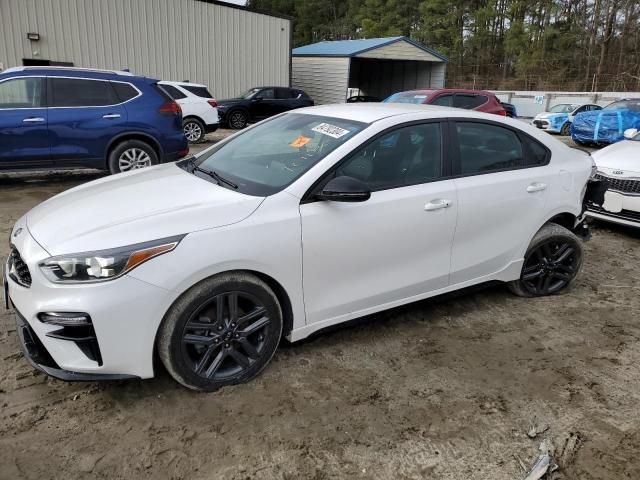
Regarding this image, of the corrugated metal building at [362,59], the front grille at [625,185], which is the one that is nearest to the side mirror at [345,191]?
the front grille at [625,185]

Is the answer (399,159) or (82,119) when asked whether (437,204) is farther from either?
A: (82,119)

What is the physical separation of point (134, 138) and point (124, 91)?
0.68 metres

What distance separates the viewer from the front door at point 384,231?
297 centimetres

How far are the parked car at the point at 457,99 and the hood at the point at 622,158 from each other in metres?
5.78

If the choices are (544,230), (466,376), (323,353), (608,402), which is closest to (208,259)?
(323,353)

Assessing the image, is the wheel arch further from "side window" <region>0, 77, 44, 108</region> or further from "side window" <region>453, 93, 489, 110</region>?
"side window" <region>453, 93, 489, 110</region>

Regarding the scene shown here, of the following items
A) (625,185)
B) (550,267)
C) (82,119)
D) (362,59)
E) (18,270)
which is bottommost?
(550,267)

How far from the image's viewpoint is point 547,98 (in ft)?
89.1

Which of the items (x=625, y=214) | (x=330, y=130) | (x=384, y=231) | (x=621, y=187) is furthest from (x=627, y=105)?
(x=384, y=231)

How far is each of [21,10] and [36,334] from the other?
17058mm

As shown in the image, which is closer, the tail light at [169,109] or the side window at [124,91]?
the side window at [124,91]

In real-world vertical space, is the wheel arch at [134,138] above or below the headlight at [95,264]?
below

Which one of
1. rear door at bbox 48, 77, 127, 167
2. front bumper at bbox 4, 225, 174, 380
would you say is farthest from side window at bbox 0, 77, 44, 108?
front bumper at bbox 4, 225, 174, 380

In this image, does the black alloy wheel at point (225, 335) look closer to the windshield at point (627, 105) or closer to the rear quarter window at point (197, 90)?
the rear quarter window at point (197, 90)
